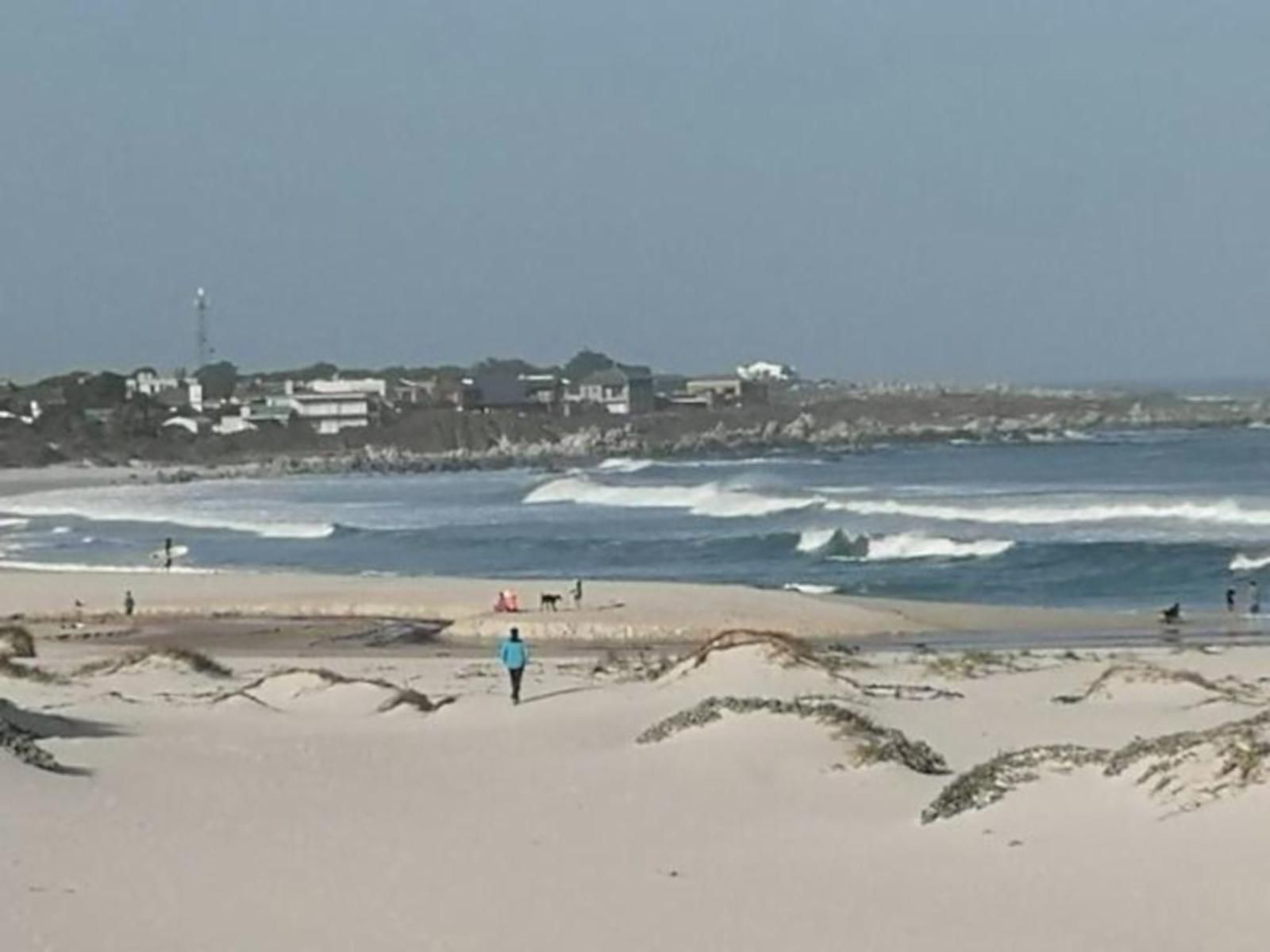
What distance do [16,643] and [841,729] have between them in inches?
574

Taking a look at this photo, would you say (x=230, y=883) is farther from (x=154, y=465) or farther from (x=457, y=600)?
(x=154, y=465)

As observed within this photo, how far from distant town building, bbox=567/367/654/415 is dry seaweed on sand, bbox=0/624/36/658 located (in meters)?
129

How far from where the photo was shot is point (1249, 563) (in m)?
39.9

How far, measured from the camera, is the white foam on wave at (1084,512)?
5109cm

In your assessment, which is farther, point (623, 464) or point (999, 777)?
point (623, 464)

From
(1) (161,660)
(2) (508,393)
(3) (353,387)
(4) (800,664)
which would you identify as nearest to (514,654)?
(4) (800,664)

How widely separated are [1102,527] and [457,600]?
19651 millimetres

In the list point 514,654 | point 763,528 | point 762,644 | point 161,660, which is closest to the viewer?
point 514,654

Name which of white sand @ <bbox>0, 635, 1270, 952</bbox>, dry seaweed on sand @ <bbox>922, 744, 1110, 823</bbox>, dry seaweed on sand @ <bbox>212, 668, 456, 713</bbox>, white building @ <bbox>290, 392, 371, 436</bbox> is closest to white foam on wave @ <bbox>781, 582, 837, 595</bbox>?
dry seaweed on sand @ <bbox>212, 668, 456, 713</bbox>

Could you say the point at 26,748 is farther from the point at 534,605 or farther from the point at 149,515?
the point at 149,515

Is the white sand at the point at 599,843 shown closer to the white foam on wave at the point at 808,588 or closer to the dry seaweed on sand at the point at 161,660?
the dry seaweed on sand at the point at 161,660

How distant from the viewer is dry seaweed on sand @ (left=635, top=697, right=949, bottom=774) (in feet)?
40.4

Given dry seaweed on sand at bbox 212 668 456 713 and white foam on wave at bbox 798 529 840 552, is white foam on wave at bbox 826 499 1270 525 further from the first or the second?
dry seaweed on sand at bbox 212 668 456 713

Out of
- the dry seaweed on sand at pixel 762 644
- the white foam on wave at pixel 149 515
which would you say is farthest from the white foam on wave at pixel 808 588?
the white foam on wave at pixel 149 515
